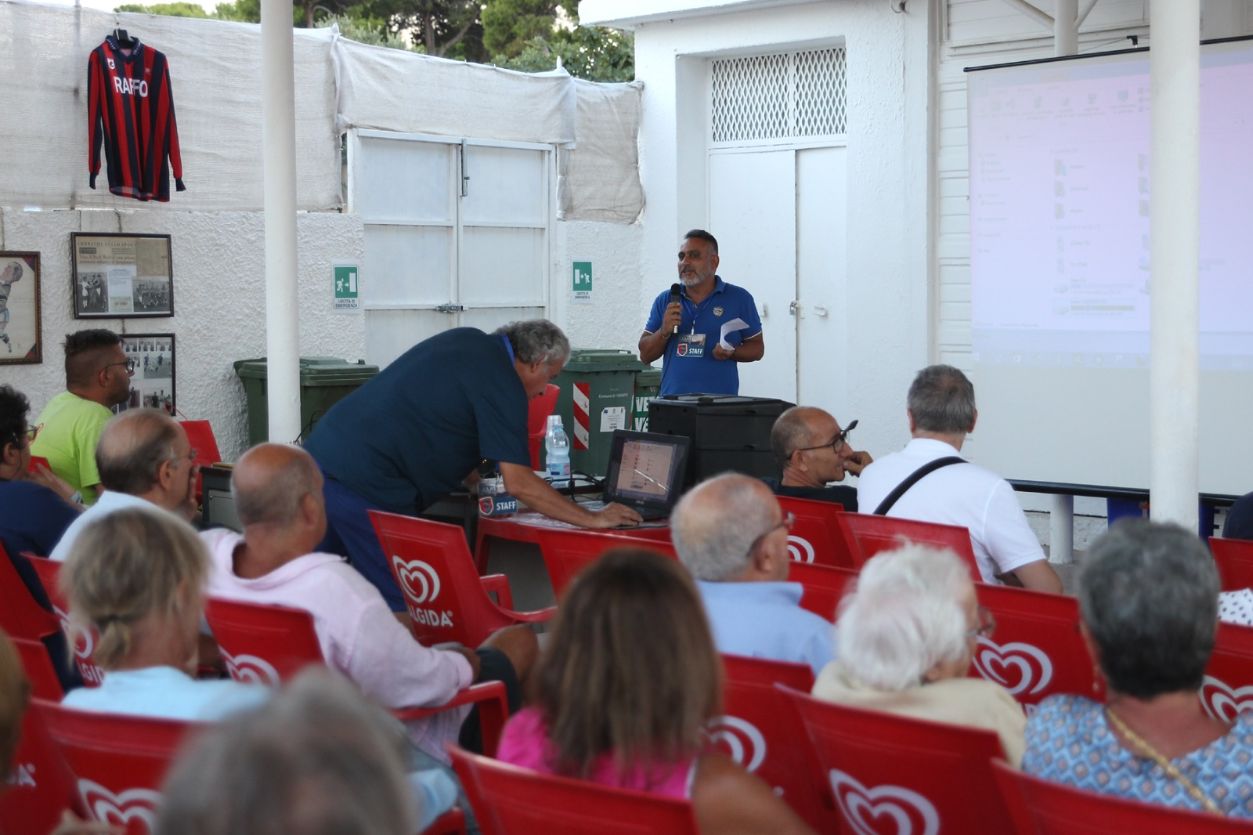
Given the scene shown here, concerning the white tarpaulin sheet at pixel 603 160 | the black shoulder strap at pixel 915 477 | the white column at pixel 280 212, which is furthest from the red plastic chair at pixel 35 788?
the white tarpaulin sheet at pixel 603 160

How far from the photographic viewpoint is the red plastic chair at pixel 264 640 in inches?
121

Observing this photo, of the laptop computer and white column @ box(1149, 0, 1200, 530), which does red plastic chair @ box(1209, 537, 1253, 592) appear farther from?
the laptop computer

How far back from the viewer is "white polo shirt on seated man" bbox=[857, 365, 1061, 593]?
414 centimetres

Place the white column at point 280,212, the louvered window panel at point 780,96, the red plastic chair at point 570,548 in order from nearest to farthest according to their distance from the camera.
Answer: the red plastic chair at point 570,548
the white column at point 280,212
the louvered window panel at point 780,96

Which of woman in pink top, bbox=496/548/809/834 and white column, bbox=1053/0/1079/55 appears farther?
white column, bbox=1053/0/1079/55

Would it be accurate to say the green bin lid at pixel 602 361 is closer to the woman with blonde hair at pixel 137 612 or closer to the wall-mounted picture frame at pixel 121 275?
the wall-mounted picture frame at pixel 121 275

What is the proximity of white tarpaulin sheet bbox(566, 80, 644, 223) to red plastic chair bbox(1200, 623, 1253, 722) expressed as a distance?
28.5 ft

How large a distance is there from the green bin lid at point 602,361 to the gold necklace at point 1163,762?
7893mm

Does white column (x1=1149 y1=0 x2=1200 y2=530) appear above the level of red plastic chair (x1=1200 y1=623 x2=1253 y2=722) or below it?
above

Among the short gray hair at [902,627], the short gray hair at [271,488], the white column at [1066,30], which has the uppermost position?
the white column at [1066,30]

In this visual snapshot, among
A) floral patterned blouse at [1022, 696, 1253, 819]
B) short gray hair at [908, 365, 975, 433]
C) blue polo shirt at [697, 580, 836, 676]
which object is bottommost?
floral patterned blouse at [1022, 696, 1253, 819]

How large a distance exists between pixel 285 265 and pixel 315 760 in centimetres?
546

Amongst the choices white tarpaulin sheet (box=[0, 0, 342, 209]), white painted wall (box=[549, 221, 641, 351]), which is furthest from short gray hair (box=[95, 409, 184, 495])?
white painted wall (box=[549, 221, 641, 351])

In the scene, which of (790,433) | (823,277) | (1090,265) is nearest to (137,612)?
(790,433)
